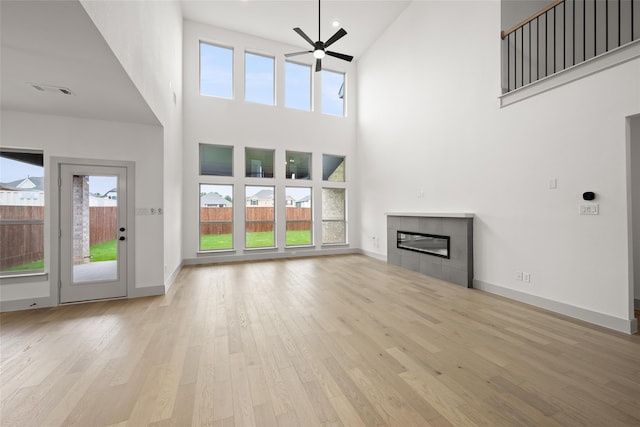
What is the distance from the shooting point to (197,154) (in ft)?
22.3

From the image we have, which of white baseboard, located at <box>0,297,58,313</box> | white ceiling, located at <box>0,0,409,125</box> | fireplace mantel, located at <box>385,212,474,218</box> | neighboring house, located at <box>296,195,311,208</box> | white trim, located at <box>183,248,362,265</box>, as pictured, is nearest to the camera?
white ceiling, located at <box>0,0,409,125</box>

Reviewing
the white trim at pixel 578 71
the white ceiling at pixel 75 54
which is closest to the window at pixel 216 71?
the white ceiling at pixel 75 54

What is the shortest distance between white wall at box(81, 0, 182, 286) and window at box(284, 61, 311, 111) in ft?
9.54

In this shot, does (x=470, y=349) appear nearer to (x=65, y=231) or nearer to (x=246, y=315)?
(x=246, y=315)

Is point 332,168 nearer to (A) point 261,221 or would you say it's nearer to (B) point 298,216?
(B) point 298,216

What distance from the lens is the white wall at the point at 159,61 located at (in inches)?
90.3

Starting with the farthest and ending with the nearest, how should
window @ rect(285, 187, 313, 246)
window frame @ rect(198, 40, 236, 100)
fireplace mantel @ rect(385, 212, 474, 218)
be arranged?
window @ rect(285, 187, 313, 246)
window frame @ rect(198, 40, 236, 100)
fireplace mantel @ rect(385, 212, 474, 218)

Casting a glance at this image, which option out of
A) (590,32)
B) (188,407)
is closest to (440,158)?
(590,32)

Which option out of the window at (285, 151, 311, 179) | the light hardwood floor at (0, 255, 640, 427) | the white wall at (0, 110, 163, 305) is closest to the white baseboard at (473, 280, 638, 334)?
the light hardwood floor at (0, 255, 640, 427)

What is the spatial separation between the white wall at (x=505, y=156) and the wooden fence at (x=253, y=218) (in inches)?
95.2

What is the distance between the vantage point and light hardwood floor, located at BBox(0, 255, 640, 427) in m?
1.72

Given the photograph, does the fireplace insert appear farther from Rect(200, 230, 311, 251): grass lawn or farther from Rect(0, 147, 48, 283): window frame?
Rect(0, 147, 48, 283): window frame

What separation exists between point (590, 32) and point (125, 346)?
26.1 ft

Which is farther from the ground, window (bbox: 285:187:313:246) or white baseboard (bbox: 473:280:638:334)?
window (bbox: 285:187:313:246)
